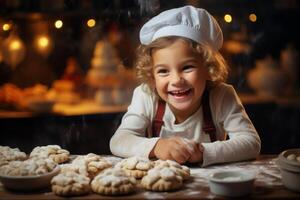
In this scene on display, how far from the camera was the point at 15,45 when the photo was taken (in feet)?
12.3

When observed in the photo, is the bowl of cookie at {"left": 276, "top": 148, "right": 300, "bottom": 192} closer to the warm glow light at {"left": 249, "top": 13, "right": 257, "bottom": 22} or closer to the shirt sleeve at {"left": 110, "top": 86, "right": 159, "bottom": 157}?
the shirt sleeve at {"left": 110, "top": 86, "right": 159, "bottom": 157}

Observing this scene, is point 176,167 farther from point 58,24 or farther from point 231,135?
point 58,24

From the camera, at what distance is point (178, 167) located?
5.59 feet

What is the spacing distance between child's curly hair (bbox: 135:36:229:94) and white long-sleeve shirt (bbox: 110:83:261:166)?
5cm

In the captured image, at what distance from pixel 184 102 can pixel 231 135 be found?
0.72 feet

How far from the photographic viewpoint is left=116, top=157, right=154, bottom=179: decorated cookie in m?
1.72

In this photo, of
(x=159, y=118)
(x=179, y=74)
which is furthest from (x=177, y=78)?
(x=159, y=118)

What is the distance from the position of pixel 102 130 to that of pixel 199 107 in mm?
1274

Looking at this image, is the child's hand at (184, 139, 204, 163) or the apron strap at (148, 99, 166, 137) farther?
the apron strap at (148, 99, 166, 137)

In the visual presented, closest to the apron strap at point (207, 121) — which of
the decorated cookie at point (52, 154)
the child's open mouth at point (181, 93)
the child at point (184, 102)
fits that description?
the child at point (184, 102)

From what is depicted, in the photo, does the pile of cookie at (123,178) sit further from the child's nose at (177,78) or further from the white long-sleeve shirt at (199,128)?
the child's nose at (177,78)

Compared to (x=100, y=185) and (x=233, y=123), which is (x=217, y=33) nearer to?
(x=233, y=123)

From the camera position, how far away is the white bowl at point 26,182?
1605 millimetres

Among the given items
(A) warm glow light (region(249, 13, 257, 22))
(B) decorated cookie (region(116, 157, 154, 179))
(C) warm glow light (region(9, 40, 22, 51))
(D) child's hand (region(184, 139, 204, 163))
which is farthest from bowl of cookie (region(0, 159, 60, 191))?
(A) warm glow light (region(249, 13, 257, 22))
